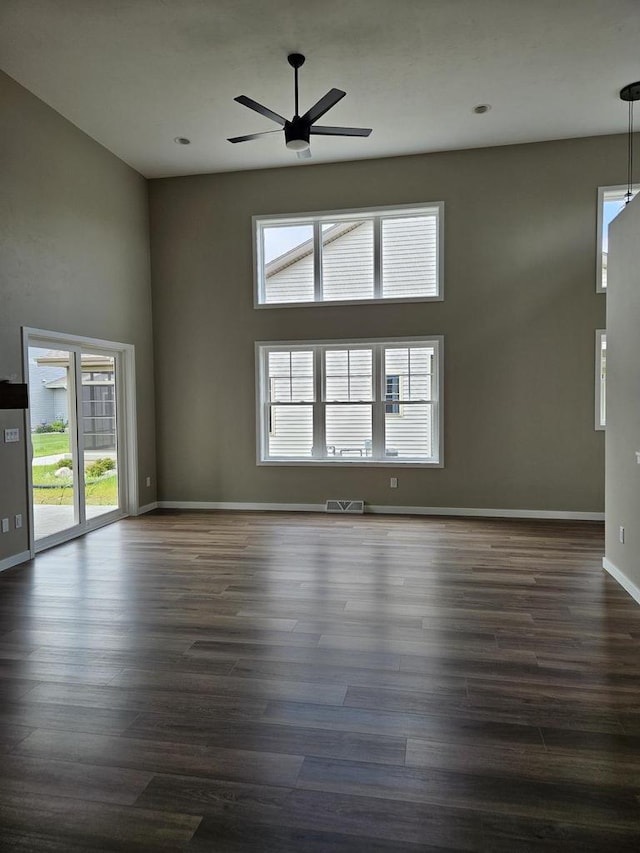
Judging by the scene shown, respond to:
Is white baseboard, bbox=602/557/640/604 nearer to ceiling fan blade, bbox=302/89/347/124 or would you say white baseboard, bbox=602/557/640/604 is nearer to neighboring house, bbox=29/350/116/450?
ceiling fan blade, bbox=302/89/347/124

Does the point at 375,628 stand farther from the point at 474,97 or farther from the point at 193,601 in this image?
the point at 474,97

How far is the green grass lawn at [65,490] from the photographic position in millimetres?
5219

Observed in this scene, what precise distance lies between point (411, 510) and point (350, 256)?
10.7 ft

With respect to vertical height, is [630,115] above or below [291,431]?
above

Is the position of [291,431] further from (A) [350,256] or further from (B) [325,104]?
(B) [325,104]

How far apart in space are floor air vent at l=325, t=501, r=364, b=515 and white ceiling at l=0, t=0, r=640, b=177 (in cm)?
417

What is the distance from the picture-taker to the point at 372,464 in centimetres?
670

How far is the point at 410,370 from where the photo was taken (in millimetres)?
6656

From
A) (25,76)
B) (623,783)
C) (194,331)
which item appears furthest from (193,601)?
(25,76)

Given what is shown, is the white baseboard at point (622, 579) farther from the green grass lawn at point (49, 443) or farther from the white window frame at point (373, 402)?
the green grass lawn at point (49, 443)

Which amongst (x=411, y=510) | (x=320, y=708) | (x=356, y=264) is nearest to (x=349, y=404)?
(x=411, y=510)

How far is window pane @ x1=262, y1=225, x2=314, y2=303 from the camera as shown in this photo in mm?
6859

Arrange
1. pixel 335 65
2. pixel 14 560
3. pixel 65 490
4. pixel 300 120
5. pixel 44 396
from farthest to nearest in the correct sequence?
pixel 65 490, pixel 44 396, pixel 14 560, pixel 335 65, pixel 300 120

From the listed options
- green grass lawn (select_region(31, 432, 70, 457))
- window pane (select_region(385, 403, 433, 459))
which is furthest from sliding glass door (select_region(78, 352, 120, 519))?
window pane (select_region(385, 403, 433, 459))
